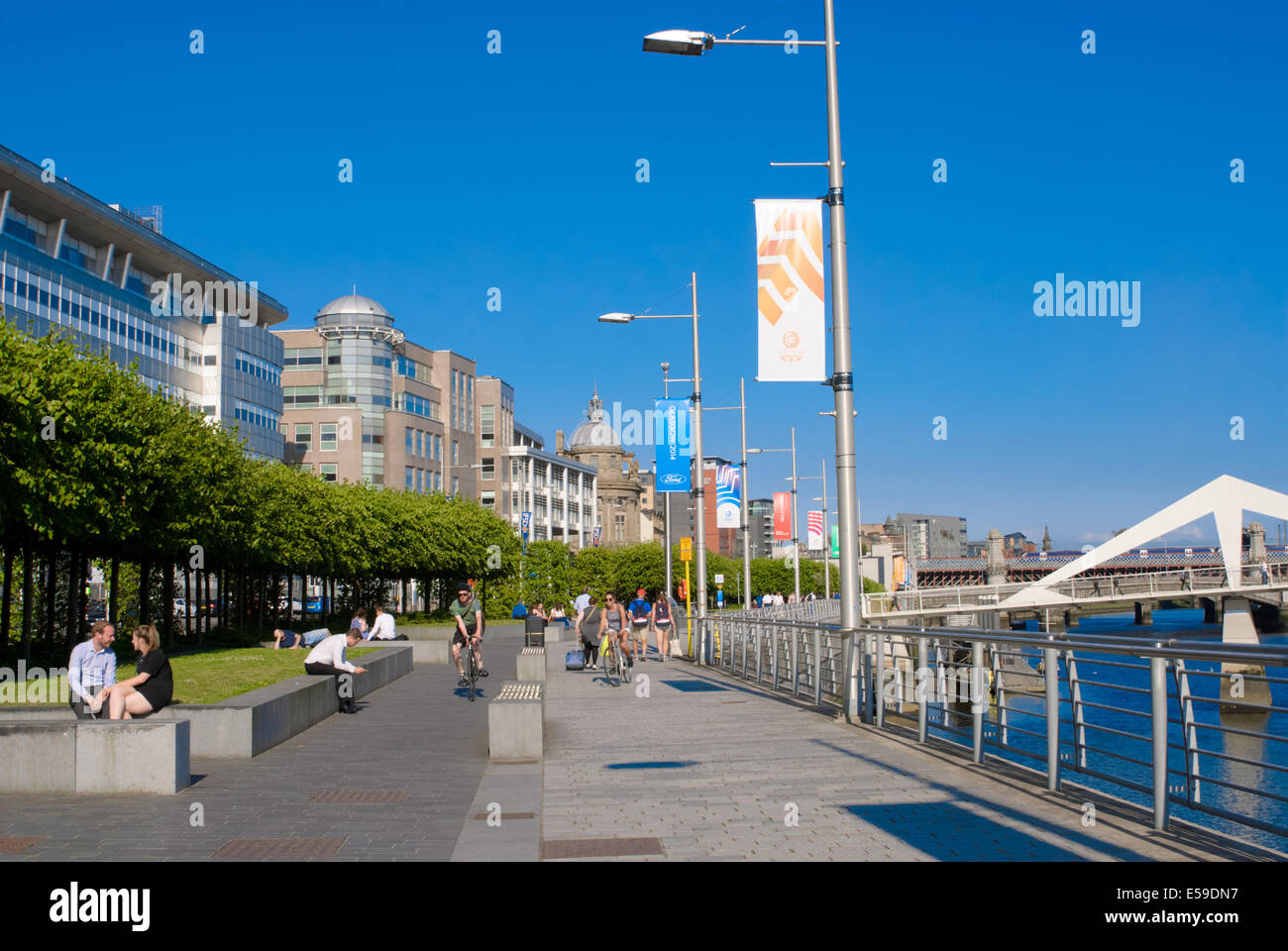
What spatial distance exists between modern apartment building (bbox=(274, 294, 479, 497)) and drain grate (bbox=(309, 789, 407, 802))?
295 feet

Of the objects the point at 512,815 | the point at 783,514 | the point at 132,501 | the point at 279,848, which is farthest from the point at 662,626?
the point at 279,848

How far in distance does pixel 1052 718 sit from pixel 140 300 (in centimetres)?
7794

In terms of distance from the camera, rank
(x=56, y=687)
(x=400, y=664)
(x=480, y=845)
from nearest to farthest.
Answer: (x=480, y=845) < (x=56, y=687) < (x=400, y=664)

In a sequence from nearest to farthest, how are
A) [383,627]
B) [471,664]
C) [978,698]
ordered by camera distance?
[978,698]
[471,664]
[383,627]

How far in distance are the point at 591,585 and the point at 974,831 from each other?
294 feet

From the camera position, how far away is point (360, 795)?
34.3 feet

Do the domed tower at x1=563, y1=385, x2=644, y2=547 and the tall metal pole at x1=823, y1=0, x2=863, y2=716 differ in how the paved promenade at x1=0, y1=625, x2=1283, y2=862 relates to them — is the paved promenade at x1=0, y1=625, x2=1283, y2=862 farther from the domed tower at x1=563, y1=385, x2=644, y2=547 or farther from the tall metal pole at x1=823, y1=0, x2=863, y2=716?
the domed tower at x1=563, y1=385, x2=644, y2=547

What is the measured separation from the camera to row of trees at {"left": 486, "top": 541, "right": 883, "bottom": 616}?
73500 millimetres

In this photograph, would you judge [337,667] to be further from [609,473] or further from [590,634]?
[609,473]

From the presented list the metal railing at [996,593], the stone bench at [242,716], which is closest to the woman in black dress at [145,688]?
the stone bench at [242,716]

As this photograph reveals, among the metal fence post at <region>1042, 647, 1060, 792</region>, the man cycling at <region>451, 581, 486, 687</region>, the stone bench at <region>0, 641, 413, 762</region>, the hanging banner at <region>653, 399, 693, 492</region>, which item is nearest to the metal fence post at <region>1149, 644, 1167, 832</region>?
the metal fence post at <region>1042, 647, 1060, 792</region>
